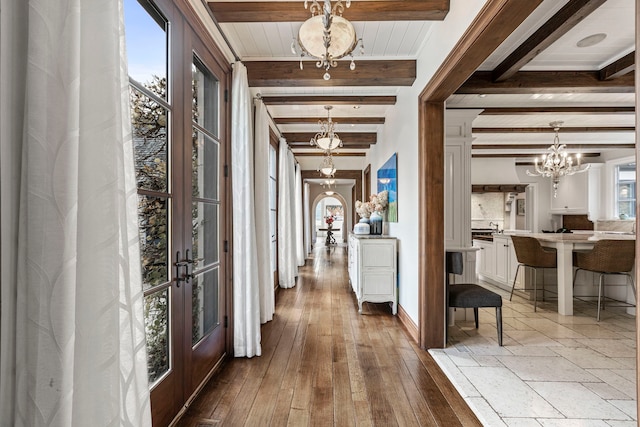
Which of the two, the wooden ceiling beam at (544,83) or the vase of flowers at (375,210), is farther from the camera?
the vase of flowers at (375,210)

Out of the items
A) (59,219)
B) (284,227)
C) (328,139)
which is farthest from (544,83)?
(59,219)

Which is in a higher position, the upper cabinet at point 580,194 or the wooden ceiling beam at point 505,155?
the wooden ceiling beam at point 505,155

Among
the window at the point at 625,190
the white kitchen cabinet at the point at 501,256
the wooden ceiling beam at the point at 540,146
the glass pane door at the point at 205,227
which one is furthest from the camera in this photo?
the window at the point at 625,190

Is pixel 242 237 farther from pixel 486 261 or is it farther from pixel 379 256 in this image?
pixel 486 261

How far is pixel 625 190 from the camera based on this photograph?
7.38 metres

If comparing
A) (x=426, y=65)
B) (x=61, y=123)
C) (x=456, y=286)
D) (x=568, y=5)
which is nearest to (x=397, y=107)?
(x=426, y=65)

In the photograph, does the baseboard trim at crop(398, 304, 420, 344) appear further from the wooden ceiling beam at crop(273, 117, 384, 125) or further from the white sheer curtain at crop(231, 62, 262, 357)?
the wooden ceiling beam at crop(273, 117, 384, 125)

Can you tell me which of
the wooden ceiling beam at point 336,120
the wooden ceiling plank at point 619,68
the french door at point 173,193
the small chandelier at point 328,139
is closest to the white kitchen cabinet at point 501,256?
the wooden ceiling plank at point 619,68

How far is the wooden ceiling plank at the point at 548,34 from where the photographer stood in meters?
2.30

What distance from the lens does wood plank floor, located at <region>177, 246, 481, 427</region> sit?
200cm

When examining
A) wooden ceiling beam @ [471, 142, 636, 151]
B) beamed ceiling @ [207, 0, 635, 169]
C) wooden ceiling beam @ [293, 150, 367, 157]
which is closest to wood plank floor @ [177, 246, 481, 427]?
beamed ceiling @ [207, 0, 635, 169]

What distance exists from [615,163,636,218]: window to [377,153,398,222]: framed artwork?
6156 mm

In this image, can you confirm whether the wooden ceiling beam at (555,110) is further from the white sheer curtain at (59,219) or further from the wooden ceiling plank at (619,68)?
the white sheer curtain at (59,219)

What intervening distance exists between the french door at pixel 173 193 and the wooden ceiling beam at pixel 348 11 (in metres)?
0.35
